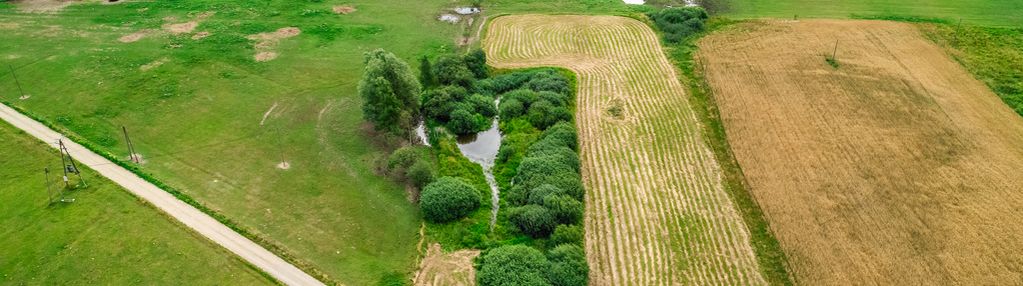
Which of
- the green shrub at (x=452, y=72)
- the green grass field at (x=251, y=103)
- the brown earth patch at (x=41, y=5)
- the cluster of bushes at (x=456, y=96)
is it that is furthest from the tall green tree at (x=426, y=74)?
the brown earth patch at (x=41, y=5)

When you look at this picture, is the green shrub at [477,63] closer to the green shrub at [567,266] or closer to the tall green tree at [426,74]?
the tall green tree at [426,74]

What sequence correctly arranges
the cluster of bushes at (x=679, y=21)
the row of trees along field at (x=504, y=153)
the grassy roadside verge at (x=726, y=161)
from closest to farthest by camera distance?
the row of trees along field at (x=504, y=153) < the grassy roadside verge at (x=726, y=161) < the cluster of bushes at (x=679, y=21)

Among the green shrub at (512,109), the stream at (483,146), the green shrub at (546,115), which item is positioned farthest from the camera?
the green shrub at (512,109)

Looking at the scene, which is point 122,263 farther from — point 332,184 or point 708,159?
point 708,159

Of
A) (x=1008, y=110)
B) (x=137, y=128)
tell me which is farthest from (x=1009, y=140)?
(x=137, y=128)

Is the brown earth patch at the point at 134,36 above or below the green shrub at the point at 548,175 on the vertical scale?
above

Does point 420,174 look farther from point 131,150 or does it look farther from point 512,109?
point 131,150
